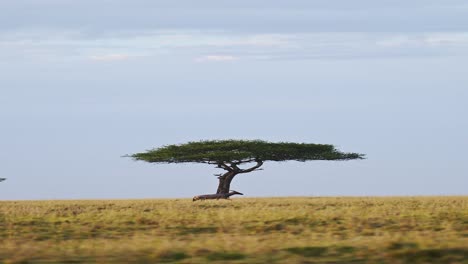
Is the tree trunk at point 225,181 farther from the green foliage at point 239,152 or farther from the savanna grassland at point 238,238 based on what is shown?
the savanna grassland at point 238,238

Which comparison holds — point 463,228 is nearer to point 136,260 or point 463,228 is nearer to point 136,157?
point 136,260

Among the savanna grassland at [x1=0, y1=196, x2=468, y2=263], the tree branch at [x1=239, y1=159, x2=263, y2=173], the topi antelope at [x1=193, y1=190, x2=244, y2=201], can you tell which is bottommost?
the savanna grassland at [x1=0, y1=196, x2=468, y2=263]

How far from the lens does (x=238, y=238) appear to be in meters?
21.7

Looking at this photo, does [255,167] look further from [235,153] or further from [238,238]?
[238,238]

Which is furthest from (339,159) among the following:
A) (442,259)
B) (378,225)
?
(442,259)

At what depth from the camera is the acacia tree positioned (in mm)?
64438

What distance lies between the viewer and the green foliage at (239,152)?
6475cm

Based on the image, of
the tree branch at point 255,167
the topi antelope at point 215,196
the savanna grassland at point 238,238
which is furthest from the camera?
the tree branch at point 255,167

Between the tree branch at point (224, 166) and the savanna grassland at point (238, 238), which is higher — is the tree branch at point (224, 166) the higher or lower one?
the higher one

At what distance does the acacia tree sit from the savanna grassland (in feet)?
101

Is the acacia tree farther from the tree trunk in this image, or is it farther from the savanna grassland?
the savanna grassland

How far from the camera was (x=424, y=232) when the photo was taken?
77.3ft

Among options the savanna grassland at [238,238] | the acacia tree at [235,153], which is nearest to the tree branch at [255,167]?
the acacia tree at [235,153]

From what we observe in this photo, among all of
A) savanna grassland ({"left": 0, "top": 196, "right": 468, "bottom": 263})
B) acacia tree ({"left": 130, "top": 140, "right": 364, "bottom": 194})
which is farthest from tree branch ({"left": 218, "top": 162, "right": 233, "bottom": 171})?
savanna grassland ({"left": 0, "top": 196, "right": 468, "bottom": 263})
